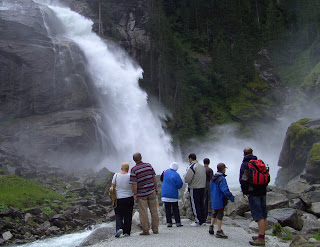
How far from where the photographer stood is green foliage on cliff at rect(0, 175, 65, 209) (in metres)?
15.6

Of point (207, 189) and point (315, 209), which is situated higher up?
point (207, 189)

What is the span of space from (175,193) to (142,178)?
1329mm

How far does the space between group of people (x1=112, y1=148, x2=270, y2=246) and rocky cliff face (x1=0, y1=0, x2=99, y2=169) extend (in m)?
19.3

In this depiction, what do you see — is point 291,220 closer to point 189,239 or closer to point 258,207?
point 258,207

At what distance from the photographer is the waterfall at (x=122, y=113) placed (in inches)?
1174

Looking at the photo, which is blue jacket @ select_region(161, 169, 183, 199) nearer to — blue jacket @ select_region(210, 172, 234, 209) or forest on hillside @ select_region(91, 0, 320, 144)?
blue jacket @ select_region(210, 172, 234, 209)

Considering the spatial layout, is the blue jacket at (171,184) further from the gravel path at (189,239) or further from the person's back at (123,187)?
the person's back at (123,187)

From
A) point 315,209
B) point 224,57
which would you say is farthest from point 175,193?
point 224,57

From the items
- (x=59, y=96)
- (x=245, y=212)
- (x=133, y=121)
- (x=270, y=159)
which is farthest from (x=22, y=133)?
(x=270, y=159)

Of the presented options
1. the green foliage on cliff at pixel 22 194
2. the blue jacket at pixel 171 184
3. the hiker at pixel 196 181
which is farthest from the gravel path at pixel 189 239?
the green foliage on cliff at pixel 22 194

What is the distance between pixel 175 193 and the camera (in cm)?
843

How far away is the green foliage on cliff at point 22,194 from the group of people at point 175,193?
385 inches

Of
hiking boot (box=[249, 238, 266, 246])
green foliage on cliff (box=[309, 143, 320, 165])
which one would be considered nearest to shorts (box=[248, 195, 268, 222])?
hiking boot (box=[249, 238, 266, 246])

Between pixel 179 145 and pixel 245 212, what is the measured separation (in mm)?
24723
